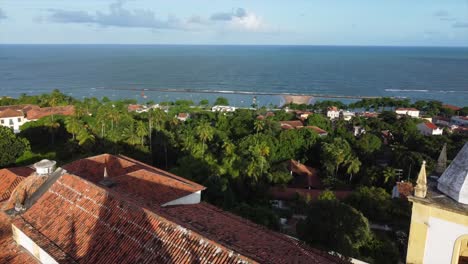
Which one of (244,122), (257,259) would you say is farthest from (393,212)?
(244,122)

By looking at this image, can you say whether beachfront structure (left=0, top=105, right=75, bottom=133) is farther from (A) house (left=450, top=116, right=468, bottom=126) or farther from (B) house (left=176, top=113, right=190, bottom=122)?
(A) house (left=450, top=116, right=468, bottom=126)

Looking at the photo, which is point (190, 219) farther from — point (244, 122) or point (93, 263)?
point (244, 122)

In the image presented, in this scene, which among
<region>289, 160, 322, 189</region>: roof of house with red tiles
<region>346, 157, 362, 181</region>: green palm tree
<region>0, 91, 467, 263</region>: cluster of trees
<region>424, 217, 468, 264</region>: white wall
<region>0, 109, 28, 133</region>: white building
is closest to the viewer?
<region>424, 217, 468, 264</region>: white wall

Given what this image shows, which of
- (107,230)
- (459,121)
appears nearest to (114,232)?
(107,230)

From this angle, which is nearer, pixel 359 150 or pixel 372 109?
pixel 359 150

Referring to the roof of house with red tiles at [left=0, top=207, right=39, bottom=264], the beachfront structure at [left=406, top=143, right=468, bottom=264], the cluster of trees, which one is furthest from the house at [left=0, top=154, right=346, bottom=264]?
the cluster of trees

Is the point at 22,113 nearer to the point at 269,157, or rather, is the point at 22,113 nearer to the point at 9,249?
the point at 269,157
